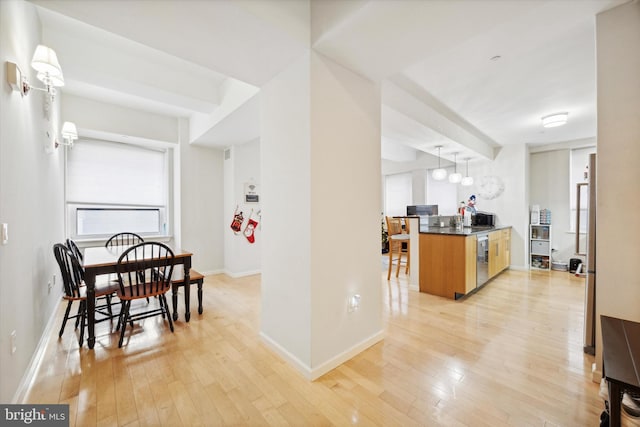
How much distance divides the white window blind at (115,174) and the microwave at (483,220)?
6.52 metres

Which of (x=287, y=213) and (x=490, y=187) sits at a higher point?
(x=490, y=187)

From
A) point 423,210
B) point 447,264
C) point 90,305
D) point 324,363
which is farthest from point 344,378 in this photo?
point 423,210

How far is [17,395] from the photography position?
1605 mm

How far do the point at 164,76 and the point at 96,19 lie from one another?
184cm

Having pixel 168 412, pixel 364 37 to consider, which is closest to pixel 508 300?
pixel 364 37

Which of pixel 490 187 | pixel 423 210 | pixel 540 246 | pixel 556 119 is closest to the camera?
pixel 556 119

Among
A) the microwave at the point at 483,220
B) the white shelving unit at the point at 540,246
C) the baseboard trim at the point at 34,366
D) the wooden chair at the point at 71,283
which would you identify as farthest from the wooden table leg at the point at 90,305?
the white shelving unit at the point at 540,246

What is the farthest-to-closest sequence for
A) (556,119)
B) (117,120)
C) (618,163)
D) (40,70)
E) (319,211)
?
(117,120) < (556,119) < (319,211) < (40,70) < (618,163)

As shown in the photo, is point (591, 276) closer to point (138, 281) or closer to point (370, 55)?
point (370, 55)

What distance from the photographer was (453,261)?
Answer: 3586mm

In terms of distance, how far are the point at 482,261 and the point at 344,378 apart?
3.22 meters

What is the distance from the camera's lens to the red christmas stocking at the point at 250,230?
16.1 feet

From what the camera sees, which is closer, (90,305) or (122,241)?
(90,305)

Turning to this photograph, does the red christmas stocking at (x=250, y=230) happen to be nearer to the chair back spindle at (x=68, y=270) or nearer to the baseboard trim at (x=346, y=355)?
the chair back spindle at (x=68, y=270)
